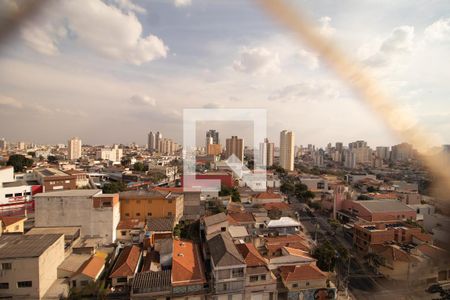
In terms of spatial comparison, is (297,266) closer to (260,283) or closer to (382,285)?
(260,283)

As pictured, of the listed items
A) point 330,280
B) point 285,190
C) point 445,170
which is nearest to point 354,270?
point 330,280

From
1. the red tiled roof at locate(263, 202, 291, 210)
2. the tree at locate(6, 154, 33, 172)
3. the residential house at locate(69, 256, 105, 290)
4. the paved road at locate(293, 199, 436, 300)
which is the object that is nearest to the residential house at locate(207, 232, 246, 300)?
the residential house at locate(69, 256, 105, 290)

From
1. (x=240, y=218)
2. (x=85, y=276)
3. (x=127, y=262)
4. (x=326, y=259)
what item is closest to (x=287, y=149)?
(x=240, y=218)

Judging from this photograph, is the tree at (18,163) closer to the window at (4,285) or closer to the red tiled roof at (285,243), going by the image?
the window at (4,285)

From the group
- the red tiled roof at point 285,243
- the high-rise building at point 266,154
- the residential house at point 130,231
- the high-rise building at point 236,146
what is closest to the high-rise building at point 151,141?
the high-rise building at point 236,146

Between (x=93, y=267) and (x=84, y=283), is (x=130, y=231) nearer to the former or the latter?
(x=93, y=267)

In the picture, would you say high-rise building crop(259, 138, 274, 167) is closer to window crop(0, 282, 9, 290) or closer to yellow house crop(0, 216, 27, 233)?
yellow house crop(0, 216, 27, 233)
